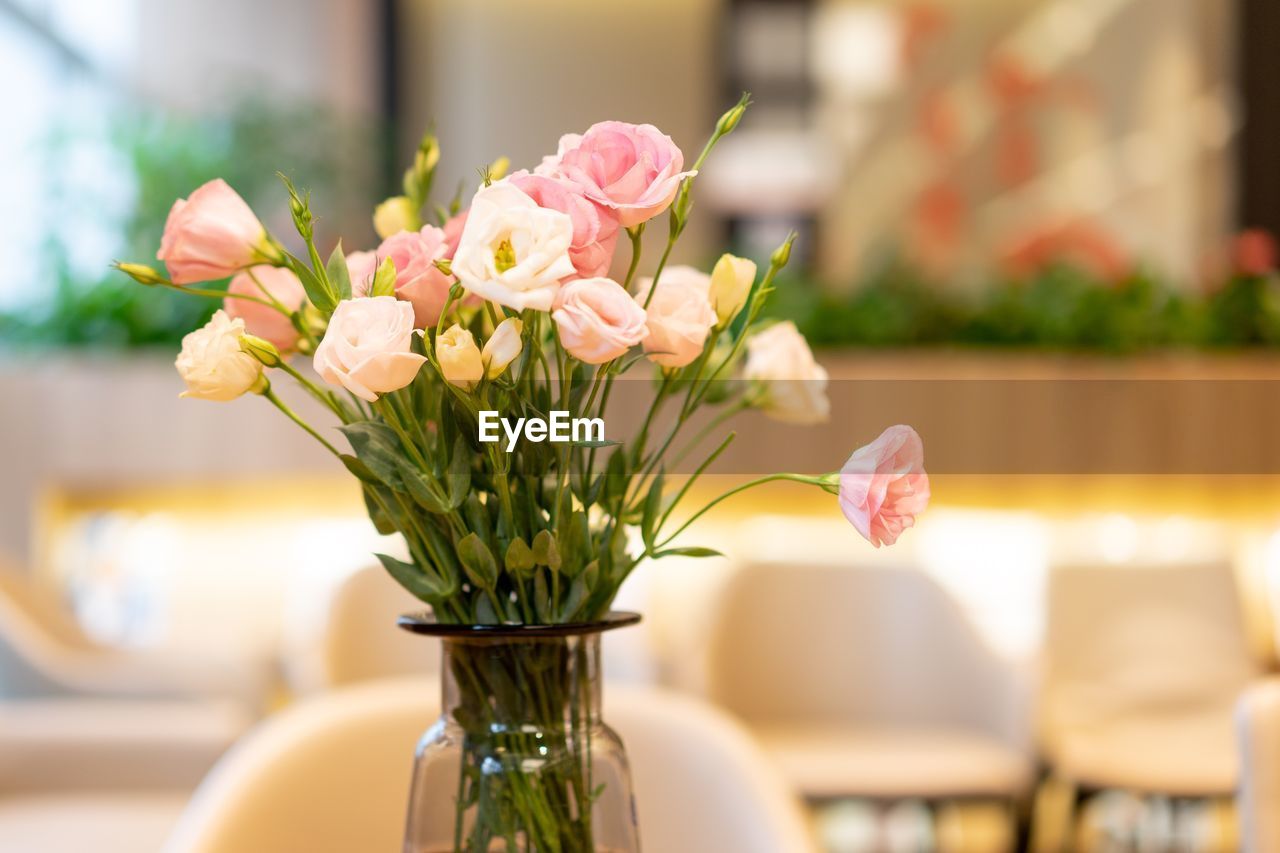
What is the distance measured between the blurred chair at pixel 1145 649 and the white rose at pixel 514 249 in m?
2.52

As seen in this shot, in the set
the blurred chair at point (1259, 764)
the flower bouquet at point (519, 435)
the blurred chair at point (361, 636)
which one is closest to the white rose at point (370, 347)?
the flower bouquet at point (519, 435)

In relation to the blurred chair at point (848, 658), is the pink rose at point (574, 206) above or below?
above

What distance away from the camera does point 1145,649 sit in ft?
10.2

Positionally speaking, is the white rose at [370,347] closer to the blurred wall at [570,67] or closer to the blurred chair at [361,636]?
the blurred chair at [361,636]

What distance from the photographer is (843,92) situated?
7730mm

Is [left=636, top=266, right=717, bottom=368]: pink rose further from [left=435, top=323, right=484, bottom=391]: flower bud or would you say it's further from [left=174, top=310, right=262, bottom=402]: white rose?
[left=174, top=310, right=262, bottom=402]: white rose

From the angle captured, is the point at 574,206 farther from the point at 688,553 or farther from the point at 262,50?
the point at 262,50

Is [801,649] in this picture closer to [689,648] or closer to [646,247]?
[689,648]

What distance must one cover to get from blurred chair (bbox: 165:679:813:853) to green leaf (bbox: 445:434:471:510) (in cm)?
49

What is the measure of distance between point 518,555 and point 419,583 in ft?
0.23

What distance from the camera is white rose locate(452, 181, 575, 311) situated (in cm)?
70

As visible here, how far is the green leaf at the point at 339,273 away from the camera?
2.62 ft

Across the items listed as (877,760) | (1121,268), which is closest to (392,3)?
(1121,268)

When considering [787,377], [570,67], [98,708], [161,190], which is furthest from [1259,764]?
[570,67]
